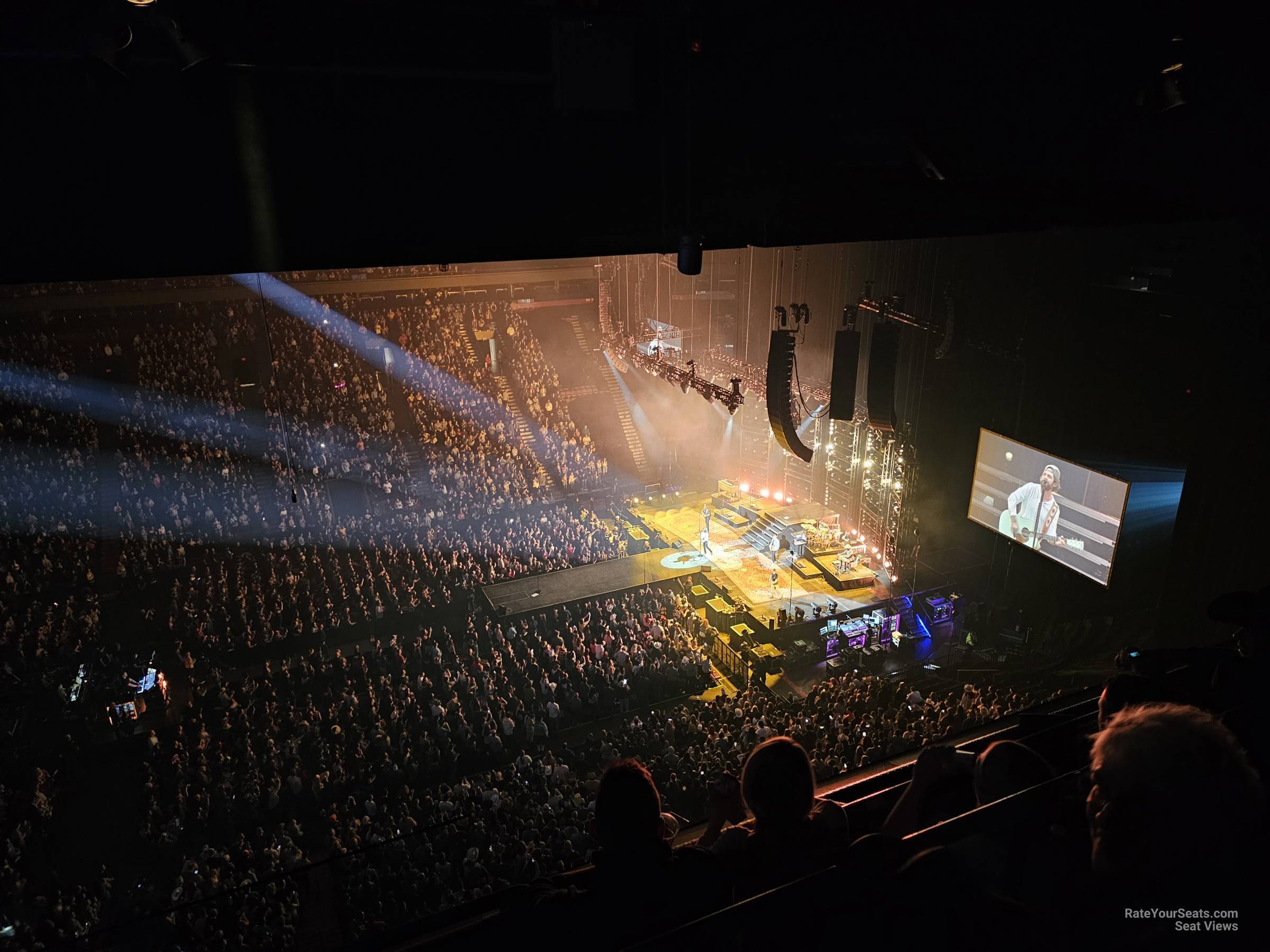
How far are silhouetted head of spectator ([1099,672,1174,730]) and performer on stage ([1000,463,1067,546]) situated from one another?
780 cm

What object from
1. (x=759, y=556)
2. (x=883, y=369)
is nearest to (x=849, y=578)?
(x=759, y=556)

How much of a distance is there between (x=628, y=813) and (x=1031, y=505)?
9255 mm

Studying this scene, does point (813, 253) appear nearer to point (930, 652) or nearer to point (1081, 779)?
point (930, 652)

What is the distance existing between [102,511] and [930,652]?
1276cm

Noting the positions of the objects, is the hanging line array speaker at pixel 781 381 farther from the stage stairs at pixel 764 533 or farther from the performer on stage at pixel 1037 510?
the performer on stage at pixel 1037 510

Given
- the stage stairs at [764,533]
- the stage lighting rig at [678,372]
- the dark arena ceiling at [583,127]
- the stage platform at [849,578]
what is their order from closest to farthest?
1. the dark arena ceiling at [583,127]
2. the stage platform at [849,578]
3. the stage lighting rig at [678,372]
4. the stage stairs at [764,533]

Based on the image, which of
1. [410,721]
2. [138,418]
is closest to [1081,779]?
[410,721]

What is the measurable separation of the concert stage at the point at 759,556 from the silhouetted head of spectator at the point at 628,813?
9264mm

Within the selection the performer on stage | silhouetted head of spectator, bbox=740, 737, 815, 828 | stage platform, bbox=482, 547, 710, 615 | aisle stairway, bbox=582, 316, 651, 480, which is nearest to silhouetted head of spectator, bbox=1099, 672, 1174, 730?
silhouetted head of spectator, bbox=740, 737, 815, 828

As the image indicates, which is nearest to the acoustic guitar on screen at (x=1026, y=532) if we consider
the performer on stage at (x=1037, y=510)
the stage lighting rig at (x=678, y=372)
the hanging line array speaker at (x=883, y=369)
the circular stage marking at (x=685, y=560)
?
the performer on stage at (x=1037, y=510)

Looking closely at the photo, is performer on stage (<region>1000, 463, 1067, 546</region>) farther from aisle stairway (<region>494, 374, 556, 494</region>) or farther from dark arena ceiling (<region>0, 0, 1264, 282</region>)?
aisle stairway (<region>494, 374, 556, 494</region>)

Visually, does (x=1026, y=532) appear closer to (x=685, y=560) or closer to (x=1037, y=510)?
(x=1037, y=510)

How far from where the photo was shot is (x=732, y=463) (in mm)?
17453

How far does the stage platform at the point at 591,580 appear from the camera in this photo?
11.1m
